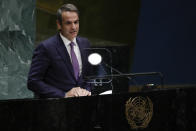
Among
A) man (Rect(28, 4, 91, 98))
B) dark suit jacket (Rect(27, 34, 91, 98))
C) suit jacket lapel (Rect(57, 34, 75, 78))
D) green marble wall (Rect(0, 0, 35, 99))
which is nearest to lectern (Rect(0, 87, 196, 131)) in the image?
man (Rect(28, 4, 91, 98))

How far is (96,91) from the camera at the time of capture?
285cm

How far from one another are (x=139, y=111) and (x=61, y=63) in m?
0.94

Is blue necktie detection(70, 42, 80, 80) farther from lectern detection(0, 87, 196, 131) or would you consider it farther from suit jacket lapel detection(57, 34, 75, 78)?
lectern detection(0, 87, 196, 131)

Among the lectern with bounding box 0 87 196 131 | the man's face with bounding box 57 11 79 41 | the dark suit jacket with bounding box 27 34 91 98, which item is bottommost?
the lectern with bounding box 0 87 196 131

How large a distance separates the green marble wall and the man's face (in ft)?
2.93

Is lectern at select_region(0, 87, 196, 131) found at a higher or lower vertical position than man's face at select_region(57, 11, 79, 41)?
lower

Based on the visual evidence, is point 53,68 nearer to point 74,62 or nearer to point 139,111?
point 74,62

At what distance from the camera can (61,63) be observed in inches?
126

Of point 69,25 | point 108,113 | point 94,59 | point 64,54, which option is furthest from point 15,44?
point 108,113

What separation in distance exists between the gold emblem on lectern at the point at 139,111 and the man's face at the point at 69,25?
108 centimetres

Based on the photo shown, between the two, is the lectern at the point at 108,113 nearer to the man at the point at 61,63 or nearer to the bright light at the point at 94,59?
the man at the point at 61,63

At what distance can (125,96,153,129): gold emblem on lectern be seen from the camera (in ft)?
8.05

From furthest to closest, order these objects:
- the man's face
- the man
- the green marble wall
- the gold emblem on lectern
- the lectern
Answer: the green marble wall → the man's face → the man → the gold emblem on lectern → the lectern

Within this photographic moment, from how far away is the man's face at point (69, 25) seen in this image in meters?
3.37
